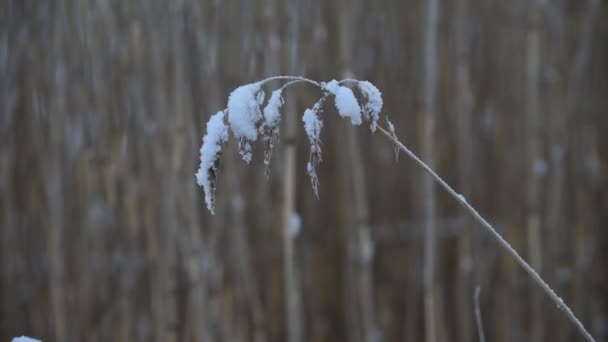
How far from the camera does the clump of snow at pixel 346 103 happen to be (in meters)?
0.49

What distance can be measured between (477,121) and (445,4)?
29 centimetres

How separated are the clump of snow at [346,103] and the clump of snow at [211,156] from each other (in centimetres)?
9

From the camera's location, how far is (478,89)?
5.49 feet

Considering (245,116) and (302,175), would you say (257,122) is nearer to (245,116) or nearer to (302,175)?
(245,116)

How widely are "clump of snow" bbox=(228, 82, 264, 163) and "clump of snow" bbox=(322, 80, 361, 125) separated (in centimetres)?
6

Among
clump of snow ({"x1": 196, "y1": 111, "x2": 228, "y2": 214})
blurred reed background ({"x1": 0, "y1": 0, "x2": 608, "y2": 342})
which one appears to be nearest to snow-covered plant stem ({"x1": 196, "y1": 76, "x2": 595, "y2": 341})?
clump of snow ({"x1": 196, "y1": 111, "x2": 228, "y2": 214})

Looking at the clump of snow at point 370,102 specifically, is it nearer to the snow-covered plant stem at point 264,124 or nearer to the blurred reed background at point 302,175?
the snow-covered plant stem at point 264,124

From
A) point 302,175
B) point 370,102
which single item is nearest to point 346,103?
point 370,102

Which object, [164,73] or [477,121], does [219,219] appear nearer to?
[164,73]

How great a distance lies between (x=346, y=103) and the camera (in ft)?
1.64

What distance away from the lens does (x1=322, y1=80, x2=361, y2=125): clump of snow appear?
0.49 metres

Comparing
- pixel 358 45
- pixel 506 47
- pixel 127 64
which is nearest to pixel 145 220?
pixel 127 64

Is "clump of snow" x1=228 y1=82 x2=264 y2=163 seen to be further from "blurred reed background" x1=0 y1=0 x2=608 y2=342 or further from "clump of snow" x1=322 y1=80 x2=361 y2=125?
"blurred reed background" x1=0 y1=0 x2=608 y2=342

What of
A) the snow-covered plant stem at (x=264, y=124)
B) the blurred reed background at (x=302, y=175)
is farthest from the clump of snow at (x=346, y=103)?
the blurred reed background at (x=302, y=175)
